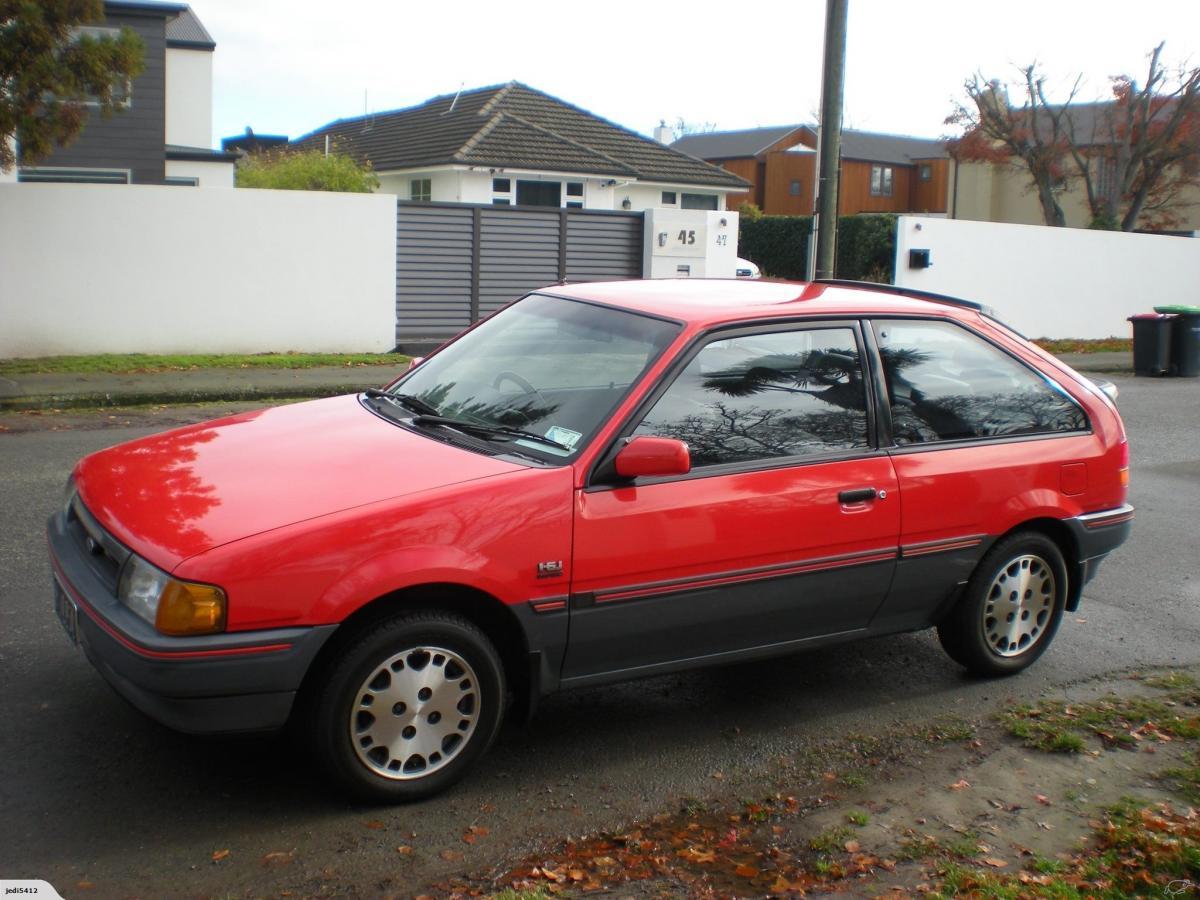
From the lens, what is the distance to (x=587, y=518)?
13.9 feet

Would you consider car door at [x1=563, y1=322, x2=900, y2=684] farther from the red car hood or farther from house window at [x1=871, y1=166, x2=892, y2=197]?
house window at [x1=871, y1=166, x2=892, y2=197]

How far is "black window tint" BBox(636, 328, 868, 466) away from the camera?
4.60 m

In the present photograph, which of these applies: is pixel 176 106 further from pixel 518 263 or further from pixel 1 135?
pixel 1 135

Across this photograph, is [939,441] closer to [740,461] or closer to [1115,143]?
[740,461]

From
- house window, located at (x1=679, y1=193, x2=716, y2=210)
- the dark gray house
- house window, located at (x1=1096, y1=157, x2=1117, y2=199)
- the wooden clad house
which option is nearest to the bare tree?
house window, located at (x1=1096, y1=157, x2=1117, y2=199)

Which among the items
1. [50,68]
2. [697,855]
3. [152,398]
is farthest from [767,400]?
A: [50,68]

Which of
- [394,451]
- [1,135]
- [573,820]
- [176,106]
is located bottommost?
[573,820]

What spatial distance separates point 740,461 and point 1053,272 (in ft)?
73.0

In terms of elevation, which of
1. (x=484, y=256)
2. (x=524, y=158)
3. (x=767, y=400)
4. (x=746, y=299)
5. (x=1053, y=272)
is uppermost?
(x=524, y=158)

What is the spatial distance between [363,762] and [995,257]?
2197 centimetres

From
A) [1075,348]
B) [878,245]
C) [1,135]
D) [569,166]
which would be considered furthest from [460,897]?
[569,166]

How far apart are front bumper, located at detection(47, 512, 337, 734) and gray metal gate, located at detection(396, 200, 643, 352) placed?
15.2 metres

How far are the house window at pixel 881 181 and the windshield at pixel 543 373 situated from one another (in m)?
67.4

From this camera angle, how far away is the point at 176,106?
3394 cm
